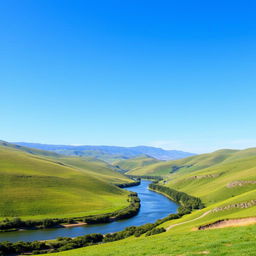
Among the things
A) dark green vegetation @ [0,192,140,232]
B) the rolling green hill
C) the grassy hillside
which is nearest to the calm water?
dark green vegetation @ [0,192,140,232]

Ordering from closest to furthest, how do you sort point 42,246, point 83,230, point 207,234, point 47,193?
point 207,234 → point 42,246 → point 83,230 → point 47,193

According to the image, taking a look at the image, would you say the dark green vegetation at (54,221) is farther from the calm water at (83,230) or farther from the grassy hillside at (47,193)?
the grassy hillside at (47,193)

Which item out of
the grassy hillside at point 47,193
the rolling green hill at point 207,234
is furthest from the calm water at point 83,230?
the rolling green hill at point 207,234

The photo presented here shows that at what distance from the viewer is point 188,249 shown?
2383 centimetres

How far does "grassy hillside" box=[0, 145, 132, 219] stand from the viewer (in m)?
119

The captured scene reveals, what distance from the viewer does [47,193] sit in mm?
141125

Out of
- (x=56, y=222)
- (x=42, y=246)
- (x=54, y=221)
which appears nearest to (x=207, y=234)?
(x=42, y=246)

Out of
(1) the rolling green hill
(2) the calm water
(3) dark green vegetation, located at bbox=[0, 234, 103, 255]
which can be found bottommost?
(2) the calm water

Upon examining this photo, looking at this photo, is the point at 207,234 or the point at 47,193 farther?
the point at 47,193

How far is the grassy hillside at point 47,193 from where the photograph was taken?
11881cm

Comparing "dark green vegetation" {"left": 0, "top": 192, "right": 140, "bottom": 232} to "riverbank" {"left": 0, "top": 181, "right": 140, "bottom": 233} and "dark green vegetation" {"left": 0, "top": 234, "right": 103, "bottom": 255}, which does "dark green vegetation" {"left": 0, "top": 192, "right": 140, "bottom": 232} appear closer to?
"riverbank" {"left": 0, "top": 181, "right": 140, "bottom": 233}

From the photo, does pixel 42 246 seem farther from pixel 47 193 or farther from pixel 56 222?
pixel 47 193

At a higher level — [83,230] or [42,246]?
[42,246]

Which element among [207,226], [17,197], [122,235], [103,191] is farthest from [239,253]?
[103,191]
